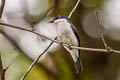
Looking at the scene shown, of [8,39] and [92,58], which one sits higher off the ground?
[8,39]

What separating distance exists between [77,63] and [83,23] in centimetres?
195

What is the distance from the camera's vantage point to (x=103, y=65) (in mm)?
5059

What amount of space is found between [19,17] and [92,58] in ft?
4.10

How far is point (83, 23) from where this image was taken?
5289 mm

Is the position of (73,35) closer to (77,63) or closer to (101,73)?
(77,63)

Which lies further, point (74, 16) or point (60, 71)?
point (74, 16)

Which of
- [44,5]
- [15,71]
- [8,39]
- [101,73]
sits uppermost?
[44,5]

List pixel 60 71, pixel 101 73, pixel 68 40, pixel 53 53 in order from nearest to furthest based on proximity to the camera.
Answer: pixel 68 40 < pixel 60 71 < pixel 53 53 < pixel 101 73

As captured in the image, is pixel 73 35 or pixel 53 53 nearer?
pixel 73 35

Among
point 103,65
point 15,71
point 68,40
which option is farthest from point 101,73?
point 68,40

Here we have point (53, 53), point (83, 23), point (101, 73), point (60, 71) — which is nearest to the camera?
point (60, 71)

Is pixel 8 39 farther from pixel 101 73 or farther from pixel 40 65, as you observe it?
pixel 101 73

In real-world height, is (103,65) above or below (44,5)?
below

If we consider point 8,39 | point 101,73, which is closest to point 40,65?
point 8,39
